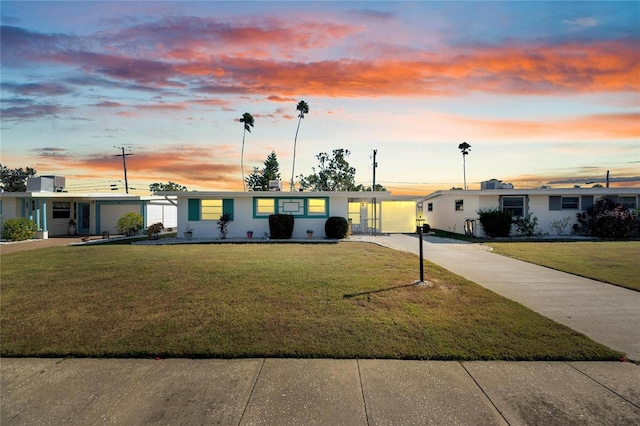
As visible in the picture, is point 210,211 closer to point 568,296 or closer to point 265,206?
point 265,206

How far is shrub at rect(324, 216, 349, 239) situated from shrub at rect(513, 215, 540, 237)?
9.94m

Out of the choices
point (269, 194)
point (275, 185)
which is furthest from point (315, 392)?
point (275, 185)

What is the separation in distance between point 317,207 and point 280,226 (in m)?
2.35

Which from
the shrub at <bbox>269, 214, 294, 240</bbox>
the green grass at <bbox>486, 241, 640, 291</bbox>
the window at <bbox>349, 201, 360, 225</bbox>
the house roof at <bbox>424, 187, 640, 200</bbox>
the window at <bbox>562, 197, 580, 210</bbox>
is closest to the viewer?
the green grass at <bbox>486, 241, 640, 291</bbox>

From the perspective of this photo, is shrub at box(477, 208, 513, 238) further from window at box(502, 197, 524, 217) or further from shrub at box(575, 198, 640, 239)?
shrub at box(575, 198, 640, 239)

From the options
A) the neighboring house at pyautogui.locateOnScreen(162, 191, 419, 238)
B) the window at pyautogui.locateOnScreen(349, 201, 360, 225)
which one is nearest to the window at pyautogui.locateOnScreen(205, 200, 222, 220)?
the neighboring house at pyautogui.locateOnScreen(162, 191, 419, 238)

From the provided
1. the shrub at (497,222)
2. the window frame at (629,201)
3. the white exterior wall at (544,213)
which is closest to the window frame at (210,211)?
the shrub at (497,222)

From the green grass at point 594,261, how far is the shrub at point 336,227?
23.1 feet

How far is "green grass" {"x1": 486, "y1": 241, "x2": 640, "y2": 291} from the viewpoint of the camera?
8.19 m

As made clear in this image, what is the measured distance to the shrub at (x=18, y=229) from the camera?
18.9m

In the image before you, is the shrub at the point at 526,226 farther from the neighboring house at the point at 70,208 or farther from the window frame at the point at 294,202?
the neighboring house at the point at 70,208

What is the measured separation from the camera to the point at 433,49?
10.0m

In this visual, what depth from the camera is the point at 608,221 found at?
1842cm

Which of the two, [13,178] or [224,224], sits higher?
[13,178]
